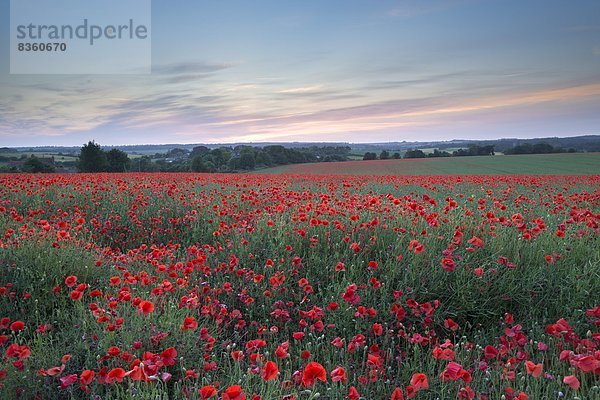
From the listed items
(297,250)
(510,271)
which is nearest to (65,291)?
(297,250)

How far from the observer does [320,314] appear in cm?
328

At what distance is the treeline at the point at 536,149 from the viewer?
2205 inches

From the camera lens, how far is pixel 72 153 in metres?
41.4

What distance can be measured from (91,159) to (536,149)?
53377 mm

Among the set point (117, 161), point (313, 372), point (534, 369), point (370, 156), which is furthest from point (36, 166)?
point (370, 156)

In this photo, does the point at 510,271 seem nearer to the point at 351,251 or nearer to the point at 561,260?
the point at 561,260

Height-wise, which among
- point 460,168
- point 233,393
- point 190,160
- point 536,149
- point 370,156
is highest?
point 536,149

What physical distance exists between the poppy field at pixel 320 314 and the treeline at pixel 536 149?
190 ft

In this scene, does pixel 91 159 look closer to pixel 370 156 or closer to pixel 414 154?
pixel 370 156

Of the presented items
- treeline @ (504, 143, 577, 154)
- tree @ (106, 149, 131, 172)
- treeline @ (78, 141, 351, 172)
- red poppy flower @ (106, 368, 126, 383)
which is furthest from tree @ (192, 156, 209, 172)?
treeline @ (504, 143, 577, 154)

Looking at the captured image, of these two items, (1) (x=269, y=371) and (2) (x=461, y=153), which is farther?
(2) (x=461, y=153)

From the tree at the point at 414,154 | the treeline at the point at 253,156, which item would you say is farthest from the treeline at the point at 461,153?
the treeline at the point at 253,156

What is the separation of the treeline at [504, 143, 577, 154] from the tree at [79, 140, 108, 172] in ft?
162

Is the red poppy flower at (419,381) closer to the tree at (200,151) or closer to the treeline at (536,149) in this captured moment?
the tree at (200,151)
